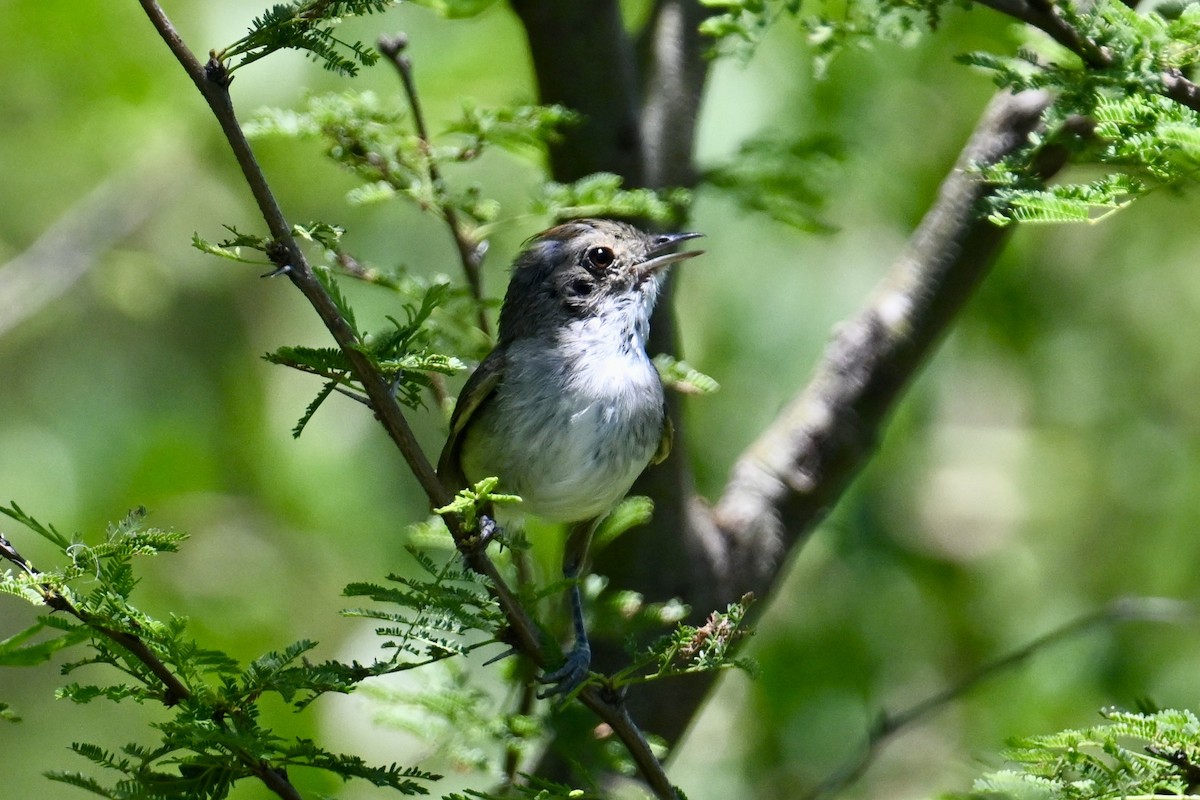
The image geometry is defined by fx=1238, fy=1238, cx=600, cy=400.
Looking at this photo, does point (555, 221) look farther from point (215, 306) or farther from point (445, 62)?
point (215, 306)

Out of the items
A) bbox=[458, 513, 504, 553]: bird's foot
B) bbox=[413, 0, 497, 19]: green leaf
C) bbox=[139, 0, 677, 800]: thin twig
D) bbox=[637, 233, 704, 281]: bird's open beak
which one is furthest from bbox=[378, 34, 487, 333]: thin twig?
bbox=[139, 0, 677, 800]: thin twig

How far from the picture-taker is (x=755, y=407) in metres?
6.64

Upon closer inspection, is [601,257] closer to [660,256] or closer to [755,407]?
[660,256]

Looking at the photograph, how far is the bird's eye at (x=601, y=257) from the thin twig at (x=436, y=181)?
410mm

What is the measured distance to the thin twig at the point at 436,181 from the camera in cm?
385

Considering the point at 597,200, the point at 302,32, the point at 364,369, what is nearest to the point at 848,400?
the point at 597,200

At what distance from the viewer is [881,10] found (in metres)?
3.27

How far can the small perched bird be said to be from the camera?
160 inches

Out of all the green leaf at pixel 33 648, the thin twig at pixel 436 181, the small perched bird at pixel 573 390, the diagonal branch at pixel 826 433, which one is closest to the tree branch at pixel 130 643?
the green leaf at pixel 33 648

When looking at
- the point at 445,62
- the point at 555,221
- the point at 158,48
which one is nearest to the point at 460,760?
the point at 555,221

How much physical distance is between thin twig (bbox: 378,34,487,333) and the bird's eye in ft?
1.35

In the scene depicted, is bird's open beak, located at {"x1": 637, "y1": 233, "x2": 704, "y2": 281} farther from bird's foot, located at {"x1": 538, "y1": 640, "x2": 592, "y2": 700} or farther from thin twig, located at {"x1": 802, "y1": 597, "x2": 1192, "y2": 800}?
thin twig, located at {"x1": 802, "y1": 597, "x2": 1192, "y2": 800}

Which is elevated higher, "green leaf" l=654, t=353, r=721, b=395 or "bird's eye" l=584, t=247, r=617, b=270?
"bird's eye" l=584, t=247, r=617, b=270

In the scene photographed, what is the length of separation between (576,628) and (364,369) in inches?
67.4
